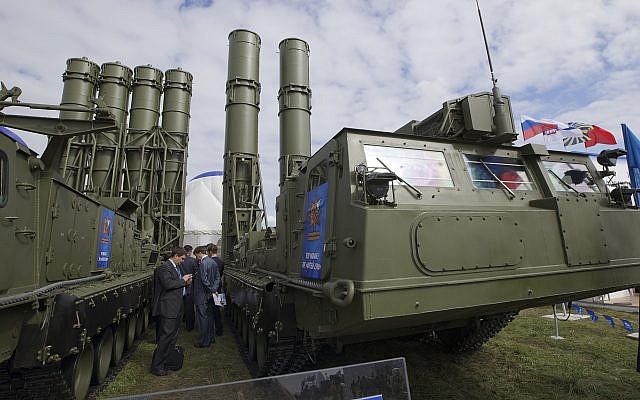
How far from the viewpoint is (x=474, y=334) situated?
16.8ft

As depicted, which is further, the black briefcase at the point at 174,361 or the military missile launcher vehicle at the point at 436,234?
the black briefcase at the point at 174,361

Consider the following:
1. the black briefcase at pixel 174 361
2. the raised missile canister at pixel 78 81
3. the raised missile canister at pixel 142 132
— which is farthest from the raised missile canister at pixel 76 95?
the black briefcase at pixel 174 361

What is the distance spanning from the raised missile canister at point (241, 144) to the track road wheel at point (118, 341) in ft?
17.9

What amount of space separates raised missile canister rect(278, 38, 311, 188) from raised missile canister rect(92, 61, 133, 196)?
7273mm

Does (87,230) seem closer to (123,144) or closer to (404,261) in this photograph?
(404,261)

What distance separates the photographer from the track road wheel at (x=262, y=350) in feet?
14.8

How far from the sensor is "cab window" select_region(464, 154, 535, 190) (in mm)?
3574

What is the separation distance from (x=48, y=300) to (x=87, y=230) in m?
2.16

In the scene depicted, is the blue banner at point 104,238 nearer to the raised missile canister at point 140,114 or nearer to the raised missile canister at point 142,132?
the raised missile canister at point 142,132

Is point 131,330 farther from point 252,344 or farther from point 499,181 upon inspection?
point 499,181

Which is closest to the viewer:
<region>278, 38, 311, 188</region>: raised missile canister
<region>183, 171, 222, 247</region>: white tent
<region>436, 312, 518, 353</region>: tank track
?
<region>436, 312, 518, 353</region>: tank track

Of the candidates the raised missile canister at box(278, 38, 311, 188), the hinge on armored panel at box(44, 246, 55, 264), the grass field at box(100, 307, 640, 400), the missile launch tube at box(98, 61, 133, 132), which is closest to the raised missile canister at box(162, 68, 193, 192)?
the missile launch tube at box(98, 61, 133, 132)

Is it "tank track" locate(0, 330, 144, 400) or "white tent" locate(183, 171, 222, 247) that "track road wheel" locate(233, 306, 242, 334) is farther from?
"white tent" locate(183, 171, 222, 247)

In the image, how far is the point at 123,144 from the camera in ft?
51.9
